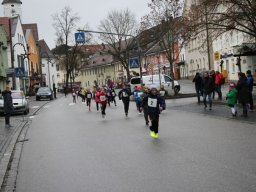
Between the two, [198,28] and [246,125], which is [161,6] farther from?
[246,125]

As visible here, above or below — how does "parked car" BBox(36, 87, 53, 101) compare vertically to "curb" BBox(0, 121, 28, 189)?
above

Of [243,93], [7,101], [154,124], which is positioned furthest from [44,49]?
[154,124]

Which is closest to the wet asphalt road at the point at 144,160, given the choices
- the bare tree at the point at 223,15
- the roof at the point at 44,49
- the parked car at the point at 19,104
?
the bare tree at the point at 223,15

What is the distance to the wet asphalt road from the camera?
837cm

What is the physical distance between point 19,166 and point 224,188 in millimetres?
5260

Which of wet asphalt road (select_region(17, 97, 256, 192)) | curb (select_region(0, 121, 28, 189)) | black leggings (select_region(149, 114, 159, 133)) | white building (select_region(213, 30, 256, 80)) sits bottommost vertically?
curb (select_region(0, 121, 28, 189))

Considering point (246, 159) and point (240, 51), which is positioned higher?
point (240, 51)

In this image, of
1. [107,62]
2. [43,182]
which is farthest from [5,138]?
[107,62]

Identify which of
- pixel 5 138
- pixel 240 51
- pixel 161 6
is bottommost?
pixel 5 138

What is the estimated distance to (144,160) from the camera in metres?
11.0

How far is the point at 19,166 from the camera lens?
37.6 ft

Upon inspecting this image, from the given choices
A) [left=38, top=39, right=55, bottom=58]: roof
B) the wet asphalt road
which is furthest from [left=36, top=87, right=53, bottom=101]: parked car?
[left=38, top=39, right=55, bottom=58]: roof

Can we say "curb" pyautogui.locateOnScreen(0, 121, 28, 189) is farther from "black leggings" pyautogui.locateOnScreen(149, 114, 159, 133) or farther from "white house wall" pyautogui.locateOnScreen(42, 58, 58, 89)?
"white house wall" pyautogui.locateOnScreen(42, 58, 58, 89)

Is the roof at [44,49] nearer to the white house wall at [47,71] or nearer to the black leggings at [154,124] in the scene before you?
the white house wall at [47,71]
